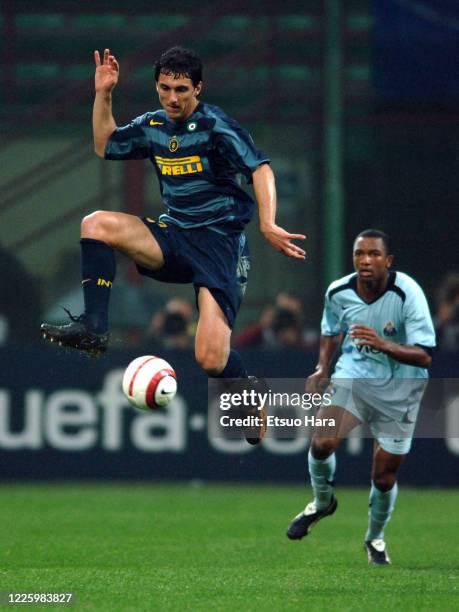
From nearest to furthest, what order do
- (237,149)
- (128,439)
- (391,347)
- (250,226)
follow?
1. (237,149)
2. (391,347)
3. (128,439)
4. (250,226)

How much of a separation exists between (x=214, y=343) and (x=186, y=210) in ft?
2.49

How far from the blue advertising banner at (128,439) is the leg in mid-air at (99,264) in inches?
235

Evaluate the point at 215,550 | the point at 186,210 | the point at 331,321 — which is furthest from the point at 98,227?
the point at 215,550

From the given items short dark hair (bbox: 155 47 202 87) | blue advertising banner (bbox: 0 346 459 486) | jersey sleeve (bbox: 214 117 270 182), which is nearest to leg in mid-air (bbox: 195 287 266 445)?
jersey sleeve (bbox: 214 117 270 182)

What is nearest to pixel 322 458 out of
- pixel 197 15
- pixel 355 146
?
pixel 355 146

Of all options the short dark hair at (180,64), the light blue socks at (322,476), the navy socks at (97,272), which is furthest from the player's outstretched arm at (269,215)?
the light blue socks at (322,476)

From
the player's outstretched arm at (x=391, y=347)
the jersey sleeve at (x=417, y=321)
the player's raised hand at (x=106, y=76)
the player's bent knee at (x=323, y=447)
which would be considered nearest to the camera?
the player's raised hand at (x=106, y=76)

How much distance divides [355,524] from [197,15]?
710 centimetres

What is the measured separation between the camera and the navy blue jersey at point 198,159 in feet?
25.8

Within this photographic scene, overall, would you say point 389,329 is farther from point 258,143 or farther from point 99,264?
point 258,143

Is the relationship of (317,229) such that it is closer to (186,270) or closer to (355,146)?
(355,146)

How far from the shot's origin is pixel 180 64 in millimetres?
7645

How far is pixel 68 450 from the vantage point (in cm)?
1387

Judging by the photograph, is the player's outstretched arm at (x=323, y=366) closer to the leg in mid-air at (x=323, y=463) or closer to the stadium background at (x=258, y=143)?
the leg in mid-air at (x=323, y=463)
